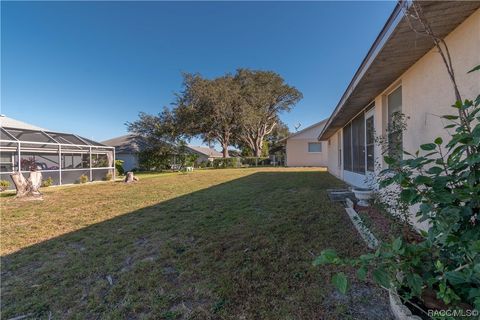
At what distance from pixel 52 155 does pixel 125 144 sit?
13.6 meters

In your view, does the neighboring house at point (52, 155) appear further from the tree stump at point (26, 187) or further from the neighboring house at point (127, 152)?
the neighboring house at point (127, 152)

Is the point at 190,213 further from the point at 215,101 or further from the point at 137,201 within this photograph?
the point at 215,101

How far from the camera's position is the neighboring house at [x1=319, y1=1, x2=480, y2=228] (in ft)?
7.34

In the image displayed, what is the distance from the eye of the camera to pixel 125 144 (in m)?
24.8

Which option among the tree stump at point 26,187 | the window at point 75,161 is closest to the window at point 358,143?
the tree stump at point 26,187

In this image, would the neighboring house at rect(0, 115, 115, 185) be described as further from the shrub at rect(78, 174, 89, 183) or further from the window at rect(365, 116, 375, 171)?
the window at rect(365, 116, 375, 171)

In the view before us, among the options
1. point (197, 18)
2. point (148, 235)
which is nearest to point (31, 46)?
point (197, 18)

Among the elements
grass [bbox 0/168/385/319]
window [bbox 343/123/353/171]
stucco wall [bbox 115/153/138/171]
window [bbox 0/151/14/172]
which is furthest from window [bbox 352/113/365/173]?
stucco wall [bbox 115/153/138/171]

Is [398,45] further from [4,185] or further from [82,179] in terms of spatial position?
[82,179]

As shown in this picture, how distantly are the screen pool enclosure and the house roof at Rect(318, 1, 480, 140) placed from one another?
483 inches

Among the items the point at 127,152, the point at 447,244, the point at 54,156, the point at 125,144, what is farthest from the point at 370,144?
the point at 125,144

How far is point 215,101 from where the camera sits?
24.5m

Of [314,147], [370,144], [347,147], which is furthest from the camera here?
[314,147]

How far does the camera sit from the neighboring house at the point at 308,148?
24500 millimetres
